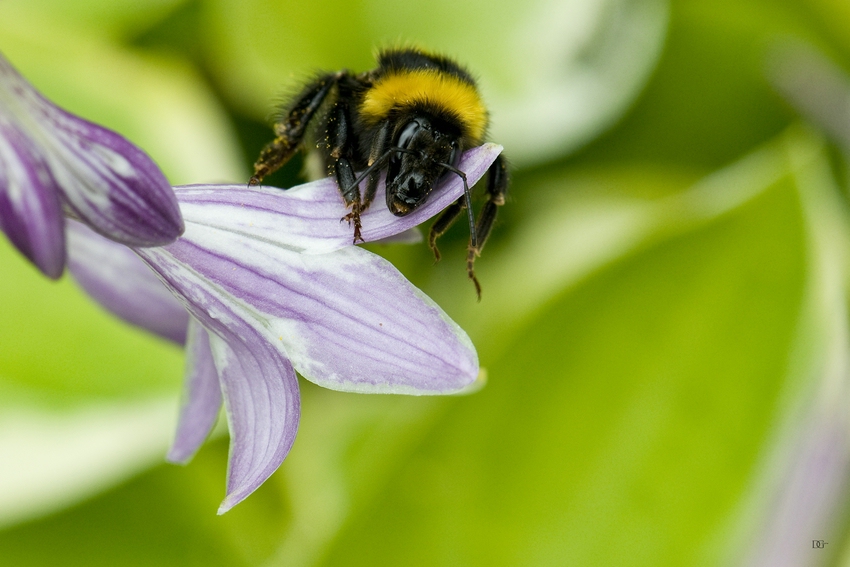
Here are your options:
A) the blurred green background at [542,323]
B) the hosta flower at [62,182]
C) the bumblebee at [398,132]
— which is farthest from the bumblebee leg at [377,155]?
the blurred green background at [542,323]

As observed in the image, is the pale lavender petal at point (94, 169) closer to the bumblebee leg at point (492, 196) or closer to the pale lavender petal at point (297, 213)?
the pale lavender petal at point (297, 213)

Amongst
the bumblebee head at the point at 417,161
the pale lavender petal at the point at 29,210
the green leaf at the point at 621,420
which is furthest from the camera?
the green leaf at the point at 621,420

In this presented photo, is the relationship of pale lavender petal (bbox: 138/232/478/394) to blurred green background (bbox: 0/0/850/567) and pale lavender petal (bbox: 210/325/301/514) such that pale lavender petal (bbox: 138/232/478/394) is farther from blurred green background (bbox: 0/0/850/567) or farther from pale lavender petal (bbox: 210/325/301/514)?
blurred green background (bbox: 0/0/850/567)

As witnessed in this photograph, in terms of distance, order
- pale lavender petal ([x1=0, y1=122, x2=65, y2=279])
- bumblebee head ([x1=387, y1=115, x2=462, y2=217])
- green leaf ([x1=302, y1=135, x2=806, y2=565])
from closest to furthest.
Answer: pale lavender petal ([x1=0, y1=122, x2=65, y2=279])
bumblebee head ([x1=387, y1=115, x2=462, y2=217])
green leaf ([x1=302, y1=135, x2=806, y2=565])

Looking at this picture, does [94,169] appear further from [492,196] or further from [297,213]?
[492,196]

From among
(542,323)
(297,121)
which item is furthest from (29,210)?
(542,323)

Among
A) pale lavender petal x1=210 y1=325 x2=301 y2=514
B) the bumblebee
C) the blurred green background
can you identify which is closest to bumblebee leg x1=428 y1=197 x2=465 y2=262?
the bumblebee
